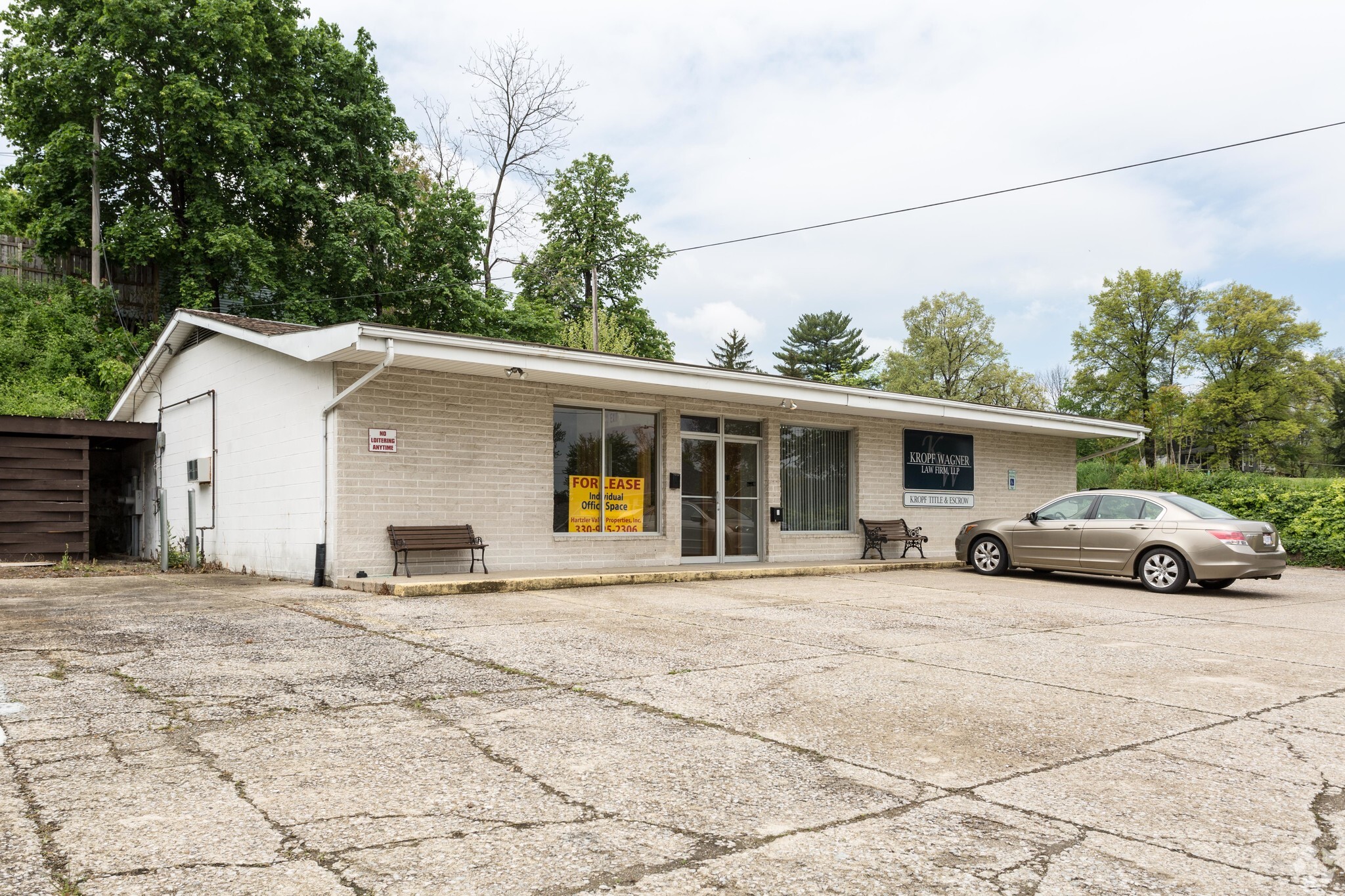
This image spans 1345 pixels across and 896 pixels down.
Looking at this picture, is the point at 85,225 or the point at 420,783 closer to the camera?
the point at 420,783

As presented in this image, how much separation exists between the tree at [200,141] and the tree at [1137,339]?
4084 cm

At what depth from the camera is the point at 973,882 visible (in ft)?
9.11

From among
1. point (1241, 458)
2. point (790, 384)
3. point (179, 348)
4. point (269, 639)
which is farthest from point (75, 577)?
point (1241, 458)

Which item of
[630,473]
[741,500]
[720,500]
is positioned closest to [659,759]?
[630,473]

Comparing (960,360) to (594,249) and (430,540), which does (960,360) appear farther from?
(430,540)

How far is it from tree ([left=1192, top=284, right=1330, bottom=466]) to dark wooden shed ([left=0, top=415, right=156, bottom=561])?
4936 cm

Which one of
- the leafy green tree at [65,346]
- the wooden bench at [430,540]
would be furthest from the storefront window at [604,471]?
the leafy green tree at [65,346]

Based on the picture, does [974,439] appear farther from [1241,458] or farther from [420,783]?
[1241,458]

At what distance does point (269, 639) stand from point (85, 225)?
2068cm

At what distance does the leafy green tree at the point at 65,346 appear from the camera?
21141 mm

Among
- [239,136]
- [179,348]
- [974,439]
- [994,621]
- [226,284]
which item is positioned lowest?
[994,621]

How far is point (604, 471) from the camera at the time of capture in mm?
14094

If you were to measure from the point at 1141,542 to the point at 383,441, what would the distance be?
10.4m

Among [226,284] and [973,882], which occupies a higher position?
[226,284]
